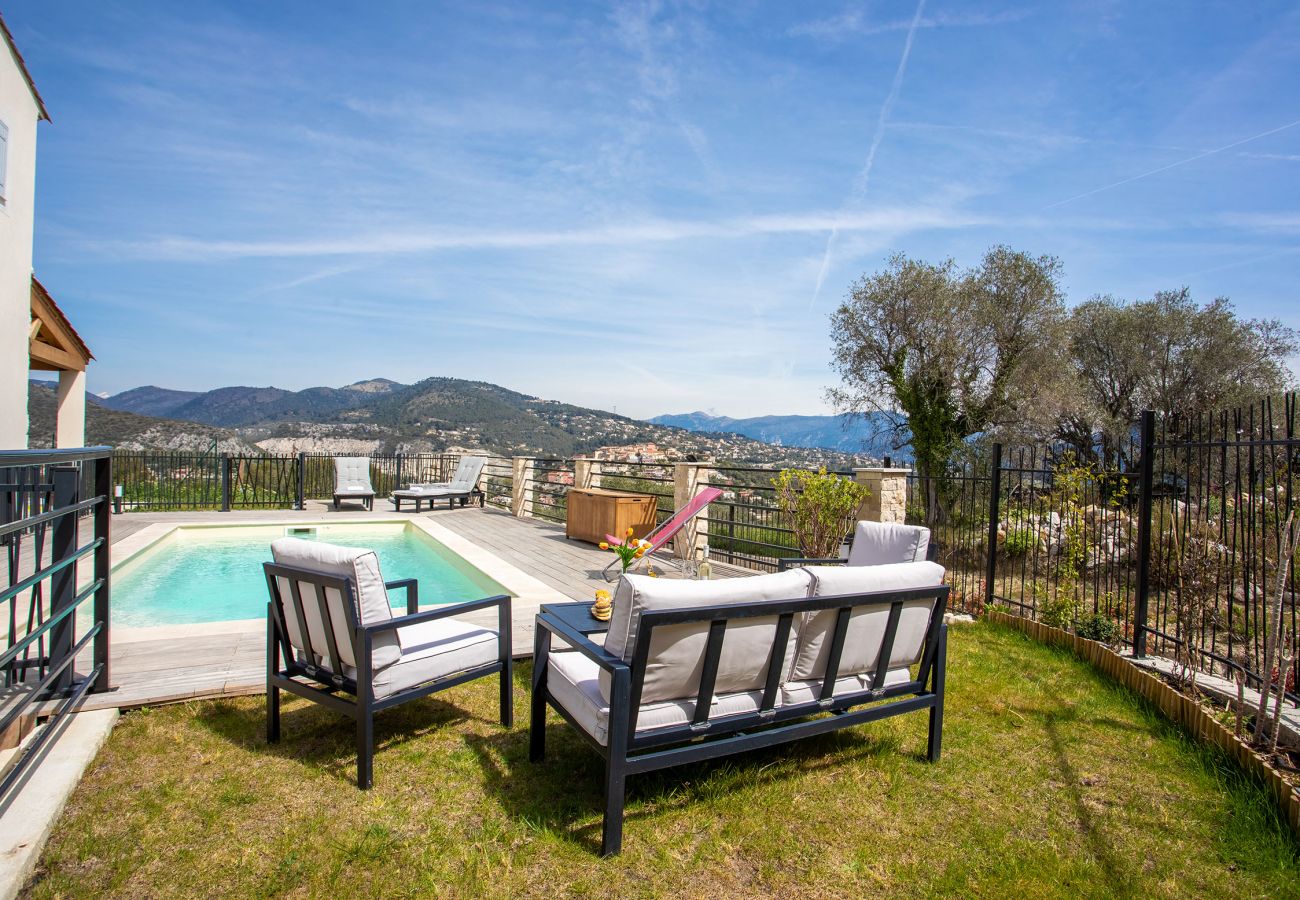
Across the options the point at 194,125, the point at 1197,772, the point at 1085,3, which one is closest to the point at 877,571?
the point at 1197,772

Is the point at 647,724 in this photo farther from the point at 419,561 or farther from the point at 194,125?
the point at 194,125

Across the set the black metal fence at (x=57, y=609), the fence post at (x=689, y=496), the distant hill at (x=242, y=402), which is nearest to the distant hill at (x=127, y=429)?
the fence post at (x=689, y=496)

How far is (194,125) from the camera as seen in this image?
10391 millimetres

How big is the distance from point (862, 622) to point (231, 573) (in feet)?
27.1

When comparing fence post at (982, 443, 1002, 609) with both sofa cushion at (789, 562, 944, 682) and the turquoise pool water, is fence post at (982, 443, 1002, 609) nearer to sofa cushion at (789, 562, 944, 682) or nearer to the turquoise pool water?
sofa cushion at (789, 562, 944, 682)

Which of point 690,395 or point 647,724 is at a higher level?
point 690,395

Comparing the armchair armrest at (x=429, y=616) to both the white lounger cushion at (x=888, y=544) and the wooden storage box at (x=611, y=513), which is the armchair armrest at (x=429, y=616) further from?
the wooden storage box at (x=611, y=513)

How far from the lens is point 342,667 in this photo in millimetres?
2744

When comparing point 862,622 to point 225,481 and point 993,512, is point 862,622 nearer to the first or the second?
point 993,512

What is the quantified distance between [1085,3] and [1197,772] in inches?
330

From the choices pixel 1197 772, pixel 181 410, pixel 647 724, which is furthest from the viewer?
pixel 181 410

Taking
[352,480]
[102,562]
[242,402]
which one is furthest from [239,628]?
[242,402]

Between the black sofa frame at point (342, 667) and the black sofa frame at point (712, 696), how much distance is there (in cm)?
41

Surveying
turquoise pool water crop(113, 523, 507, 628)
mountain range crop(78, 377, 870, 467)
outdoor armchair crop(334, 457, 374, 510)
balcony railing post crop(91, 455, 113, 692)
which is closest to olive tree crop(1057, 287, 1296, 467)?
mountain range crop(78, 377, 870, 467)
